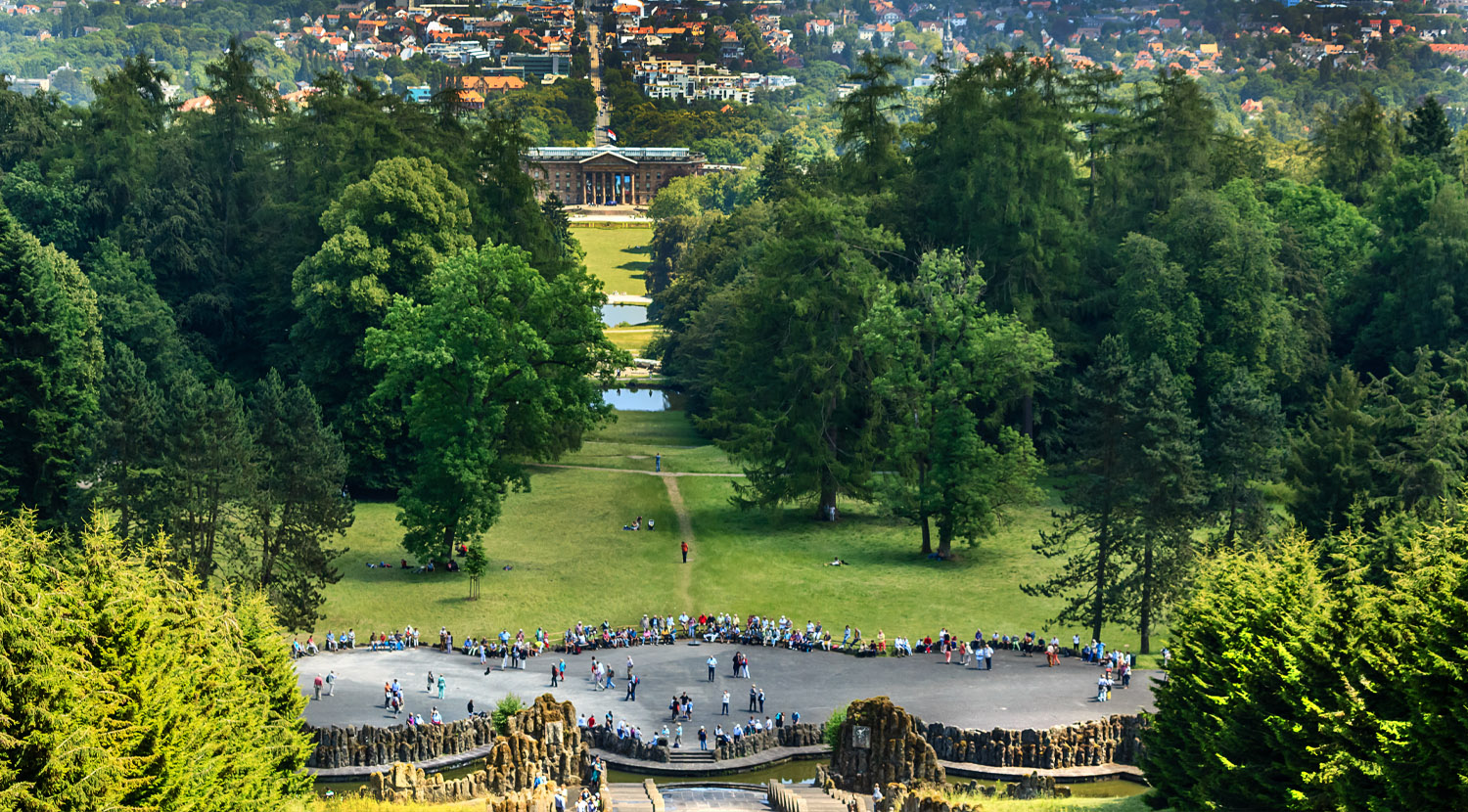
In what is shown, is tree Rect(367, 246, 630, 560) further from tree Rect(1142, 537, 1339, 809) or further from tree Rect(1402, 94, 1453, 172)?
tree Rect(1402, 94, 1453, 172)

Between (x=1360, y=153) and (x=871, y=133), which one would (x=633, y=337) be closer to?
(x=871, y=133)

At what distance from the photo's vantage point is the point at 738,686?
51.4 metres

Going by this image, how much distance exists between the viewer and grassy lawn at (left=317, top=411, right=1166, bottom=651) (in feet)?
192

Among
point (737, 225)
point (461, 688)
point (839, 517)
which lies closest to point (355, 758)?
point (461, 688)

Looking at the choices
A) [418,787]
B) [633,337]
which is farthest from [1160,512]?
[633,337]

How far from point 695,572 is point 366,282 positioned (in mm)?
20018

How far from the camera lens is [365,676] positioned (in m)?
51.2

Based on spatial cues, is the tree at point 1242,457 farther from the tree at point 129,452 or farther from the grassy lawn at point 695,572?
the tree at point 129,452

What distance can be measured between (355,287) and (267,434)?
51.5 ft

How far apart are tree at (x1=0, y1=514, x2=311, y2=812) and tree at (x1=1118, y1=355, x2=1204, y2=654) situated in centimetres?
2713

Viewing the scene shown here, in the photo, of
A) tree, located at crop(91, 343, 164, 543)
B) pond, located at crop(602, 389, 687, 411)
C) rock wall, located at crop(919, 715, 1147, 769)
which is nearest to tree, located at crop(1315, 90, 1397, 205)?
pond, located at crop(602, 389, 687, 411)

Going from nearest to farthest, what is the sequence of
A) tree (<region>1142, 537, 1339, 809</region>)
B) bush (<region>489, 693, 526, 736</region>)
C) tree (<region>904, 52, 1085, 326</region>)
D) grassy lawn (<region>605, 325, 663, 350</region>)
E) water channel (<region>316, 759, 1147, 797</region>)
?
tree (<region>1142, 537, 1339, 809</region>), water channel (<region>316, 759, 1147, 797</region>), bush (<region>489, 693, 526, 736</region>), tree (<region>904, 52, 1085, 326</region>), grassy lawn (<region>605, 325, 663, 350</region>)

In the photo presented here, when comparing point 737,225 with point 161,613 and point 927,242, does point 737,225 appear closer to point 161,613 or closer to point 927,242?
point 927,242

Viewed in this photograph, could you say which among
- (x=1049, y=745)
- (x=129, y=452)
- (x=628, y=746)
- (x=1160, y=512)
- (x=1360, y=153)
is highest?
(x=1360, y=153)
